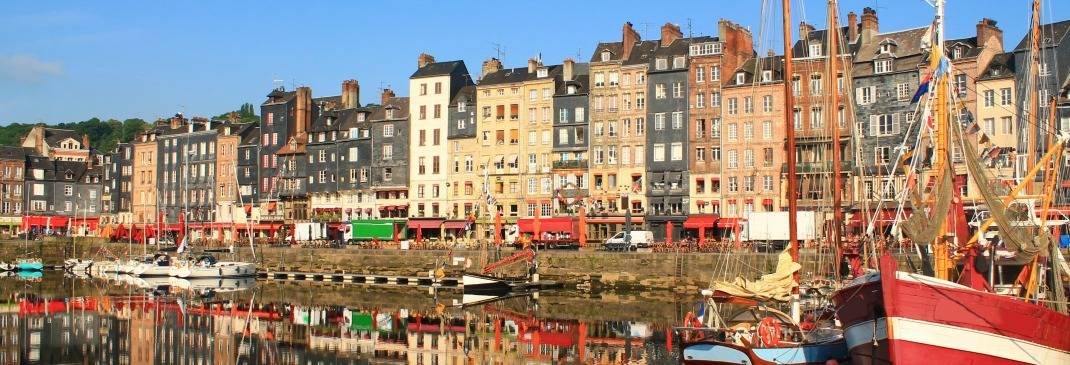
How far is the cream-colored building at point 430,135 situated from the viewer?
309ft

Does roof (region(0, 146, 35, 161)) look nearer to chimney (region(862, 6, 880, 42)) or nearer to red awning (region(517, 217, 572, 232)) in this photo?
red awning (region(517, 217, 572, 232))

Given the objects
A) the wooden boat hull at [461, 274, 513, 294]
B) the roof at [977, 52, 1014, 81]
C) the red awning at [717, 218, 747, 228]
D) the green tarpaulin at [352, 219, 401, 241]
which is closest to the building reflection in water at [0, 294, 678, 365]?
the wooden boat hull at [461, 274, 513, 294]

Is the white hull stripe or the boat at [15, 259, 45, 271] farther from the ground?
the white hull stripe

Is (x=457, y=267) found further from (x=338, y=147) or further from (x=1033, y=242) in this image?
(x=1033, y=242)

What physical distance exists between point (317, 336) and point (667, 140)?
142 feet

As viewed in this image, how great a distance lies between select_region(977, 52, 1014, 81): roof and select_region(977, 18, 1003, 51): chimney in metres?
1.33

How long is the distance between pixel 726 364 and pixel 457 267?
43160 mm

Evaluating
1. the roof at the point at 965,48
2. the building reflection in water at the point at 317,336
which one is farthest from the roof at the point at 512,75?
the building reflection in water at the point at 317,336

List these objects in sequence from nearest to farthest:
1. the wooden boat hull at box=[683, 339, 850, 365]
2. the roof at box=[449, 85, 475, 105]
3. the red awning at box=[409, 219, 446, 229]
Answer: the wooden boat hull at box=[683, 339, 850, 365], the red awning at box=[409, 219, 446, 229], the roof at box=[449, 85, 475, 105]

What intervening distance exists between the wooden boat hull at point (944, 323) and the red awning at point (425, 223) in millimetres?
67508

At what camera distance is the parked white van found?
7267 centimetres

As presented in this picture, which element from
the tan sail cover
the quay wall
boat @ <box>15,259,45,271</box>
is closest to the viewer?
the tan sail cover

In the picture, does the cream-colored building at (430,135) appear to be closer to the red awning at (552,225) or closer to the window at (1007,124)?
the red awning at (552,225)

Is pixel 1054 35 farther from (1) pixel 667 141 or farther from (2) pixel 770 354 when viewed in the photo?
(2) pixel 770 354
